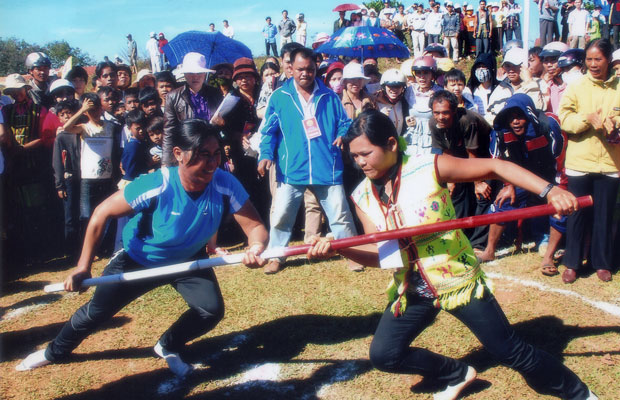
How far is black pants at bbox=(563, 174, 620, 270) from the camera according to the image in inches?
204

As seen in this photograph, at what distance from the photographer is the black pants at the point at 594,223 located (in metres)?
5.18

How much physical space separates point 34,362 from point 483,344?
132 inches

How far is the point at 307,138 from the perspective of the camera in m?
5.69

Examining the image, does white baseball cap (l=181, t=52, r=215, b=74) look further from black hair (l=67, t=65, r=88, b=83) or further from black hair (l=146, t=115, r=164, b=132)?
black hair (l=67, t=65, r=88, b=83)

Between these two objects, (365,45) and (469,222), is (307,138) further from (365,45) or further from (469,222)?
(365,45)

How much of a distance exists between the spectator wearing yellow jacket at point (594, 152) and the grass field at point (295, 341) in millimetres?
307

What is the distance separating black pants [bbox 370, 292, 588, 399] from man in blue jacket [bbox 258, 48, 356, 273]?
2370 millimetres

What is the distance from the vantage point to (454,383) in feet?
12.1

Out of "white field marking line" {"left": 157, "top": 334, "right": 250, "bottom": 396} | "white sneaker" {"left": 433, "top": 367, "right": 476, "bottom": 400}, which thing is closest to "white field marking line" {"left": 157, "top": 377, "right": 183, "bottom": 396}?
"white field marking line" {"left": 157, "top": 334, "right": 250, "bottom": 396}

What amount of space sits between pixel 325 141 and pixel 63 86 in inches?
157

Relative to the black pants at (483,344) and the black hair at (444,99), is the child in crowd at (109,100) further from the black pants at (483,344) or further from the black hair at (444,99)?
the black pants at (483,344)

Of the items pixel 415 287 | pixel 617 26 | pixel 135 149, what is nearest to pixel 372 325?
pixel 415 287

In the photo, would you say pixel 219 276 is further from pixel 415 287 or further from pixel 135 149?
pixel 415 287

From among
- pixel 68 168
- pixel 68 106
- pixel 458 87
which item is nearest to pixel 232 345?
pixel 68 168
